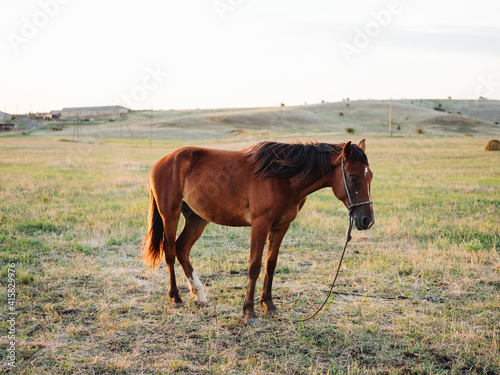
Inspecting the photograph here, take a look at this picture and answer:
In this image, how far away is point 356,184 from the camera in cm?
454

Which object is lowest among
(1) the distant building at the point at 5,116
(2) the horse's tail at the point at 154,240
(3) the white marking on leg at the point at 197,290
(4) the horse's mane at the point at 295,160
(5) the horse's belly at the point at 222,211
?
(3) the white marking on leg at the point at 197,290

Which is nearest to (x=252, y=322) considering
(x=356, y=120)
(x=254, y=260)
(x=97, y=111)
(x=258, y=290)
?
(x=254, y=260)

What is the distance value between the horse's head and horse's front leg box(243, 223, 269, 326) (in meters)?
1.03

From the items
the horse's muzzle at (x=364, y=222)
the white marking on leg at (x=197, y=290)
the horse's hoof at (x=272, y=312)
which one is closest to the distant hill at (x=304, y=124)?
the white marking on leg at (x=197, y=290)

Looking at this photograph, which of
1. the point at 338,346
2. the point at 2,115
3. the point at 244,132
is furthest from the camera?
the point at 2,115

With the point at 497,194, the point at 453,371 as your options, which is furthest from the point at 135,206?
the point at 497,194

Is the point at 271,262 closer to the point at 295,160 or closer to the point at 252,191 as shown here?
the point at 252,191

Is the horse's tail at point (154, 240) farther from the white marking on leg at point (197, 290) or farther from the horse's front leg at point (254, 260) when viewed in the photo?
the horse's front leg at point (254, 260)

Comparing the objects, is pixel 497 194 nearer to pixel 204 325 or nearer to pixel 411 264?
pixel 411 264

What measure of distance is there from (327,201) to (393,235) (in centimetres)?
418

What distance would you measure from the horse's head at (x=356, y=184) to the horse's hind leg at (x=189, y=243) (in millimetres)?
2313

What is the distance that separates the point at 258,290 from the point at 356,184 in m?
2.51

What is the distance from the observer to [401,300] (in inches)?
223

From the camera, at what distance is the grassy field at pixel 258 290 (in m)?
4.16
